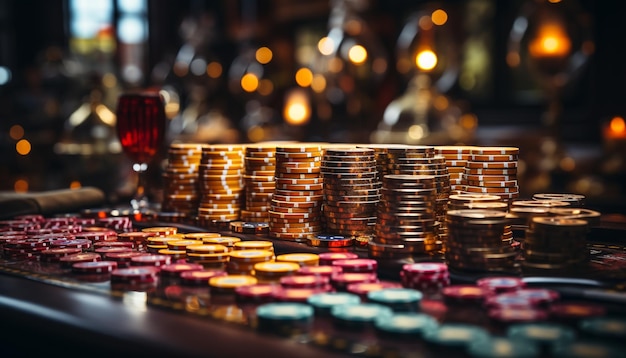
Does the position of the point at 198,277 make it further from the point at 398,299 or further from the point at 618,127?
the point at 618,127

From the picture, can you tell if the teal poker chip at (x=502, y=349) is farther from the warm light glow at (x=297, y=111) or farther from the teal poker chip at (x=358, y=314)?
the warm light glow at (x=297, y=111)

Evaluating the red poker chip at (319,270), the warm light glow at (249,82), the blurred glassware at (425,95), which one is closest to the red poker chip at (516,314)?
the red poker chip at (319,270)

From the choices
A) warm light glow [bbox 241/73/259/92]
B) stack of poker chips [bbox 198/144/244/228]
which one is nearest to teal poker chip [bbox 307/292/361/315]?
stack of poker chips [bbox 198/144/244/228]

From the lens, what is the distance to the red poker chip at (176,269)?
144cm

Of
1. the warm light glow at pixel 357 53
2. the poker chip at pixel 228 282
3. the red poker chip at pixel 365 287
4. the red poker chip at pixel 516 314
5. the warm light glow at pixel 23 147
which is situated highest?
the warm light glow at pixel 357 53

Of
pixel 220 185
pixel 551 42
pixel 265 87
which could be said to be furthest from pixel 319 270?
pixel 265 87

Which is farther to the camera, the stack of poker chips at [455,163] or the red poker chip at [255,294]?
the stack of poker chips at [455,163]

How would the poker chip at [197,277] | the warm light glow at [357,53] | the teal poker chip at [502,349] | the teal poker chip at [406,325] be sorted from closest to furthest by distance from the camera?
1. the teal poker chip at [502,349]
2. the teal poker chip at [406,325]
3. the poker chip at [197,277]
4. the warm light glow at [357,53]

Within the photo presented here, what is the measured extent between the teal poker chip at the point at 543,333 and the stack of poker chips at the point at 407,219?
524 mm

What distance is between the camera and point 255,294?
4.03ft

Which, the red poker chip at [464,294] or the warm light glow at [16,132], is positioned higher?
the warm light glow at [16,132]

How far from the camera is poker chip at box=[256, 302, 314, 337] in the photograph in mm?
1049

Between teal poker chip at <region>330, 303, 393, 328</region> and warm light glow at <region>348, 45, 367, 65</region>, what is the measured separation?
4554 mm

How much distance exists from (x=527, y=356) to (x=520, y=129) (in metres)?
6.58
